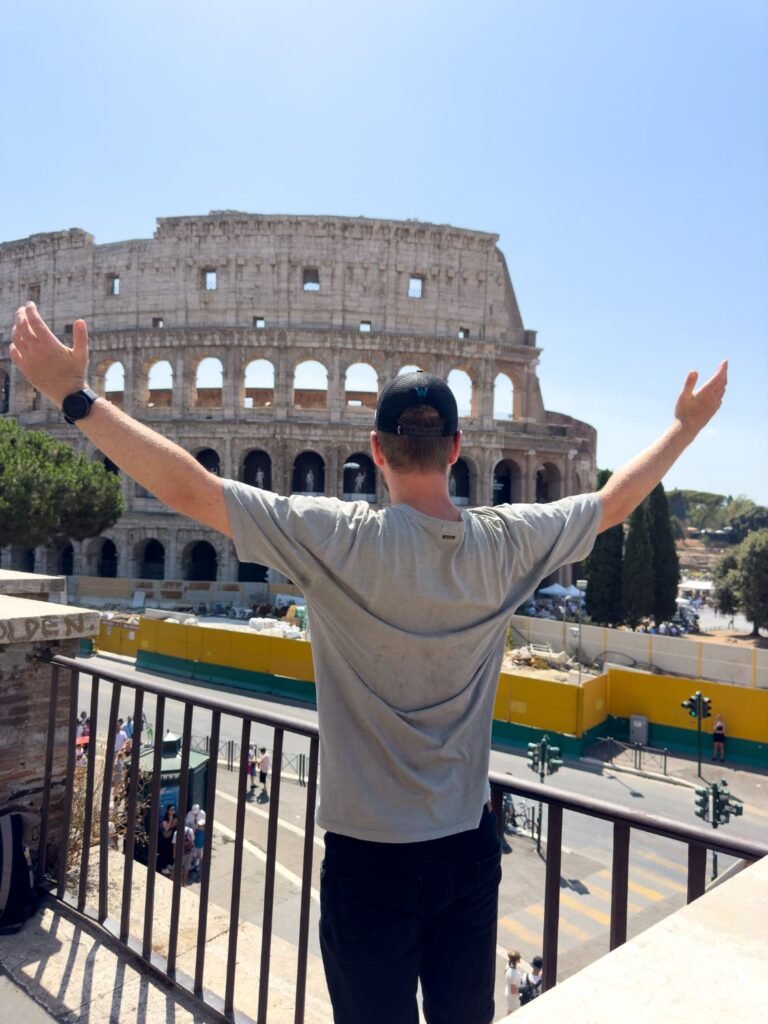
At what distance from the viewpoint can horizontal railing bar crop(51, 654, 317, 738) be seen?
2.50 m

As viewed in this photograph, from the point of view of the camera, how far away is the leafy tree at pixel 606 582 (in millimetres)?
31609

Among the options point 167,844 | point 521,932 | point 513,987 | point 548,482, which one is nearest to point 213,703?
point 513,987

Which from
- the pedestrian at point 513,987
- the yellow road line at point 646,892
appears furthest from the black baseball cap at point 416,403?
the yellow road line at point 646,892

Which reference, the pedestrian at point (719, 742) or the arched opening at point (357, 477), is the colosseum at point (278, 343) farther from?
the pedestrian at point (719, 742)

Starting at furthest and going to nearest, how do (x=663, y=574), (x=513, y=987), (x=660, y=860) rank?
(x=663, y=574) → (x=660, y=860) → (x=513, y=987)

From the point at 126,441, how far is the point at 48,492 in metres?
29.3

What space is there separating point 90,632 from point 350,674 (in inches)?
97.7

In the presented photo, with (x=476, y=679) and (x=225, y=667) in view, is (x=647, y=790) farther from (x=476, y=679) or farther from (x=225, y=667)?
(x=476, y=679)

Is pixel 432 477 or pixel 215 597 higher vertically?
pixel 432 477

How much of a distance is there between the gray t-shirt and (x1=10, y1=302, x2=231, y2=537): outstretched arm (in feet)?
0.22

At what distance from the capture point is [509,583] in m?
1.92

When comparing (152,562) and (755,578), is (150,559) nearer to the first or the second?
(152,562)

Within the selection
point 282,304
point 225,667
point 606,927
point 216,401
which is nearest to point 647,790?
point 606,927

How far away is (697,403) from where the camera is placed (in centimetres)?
246
